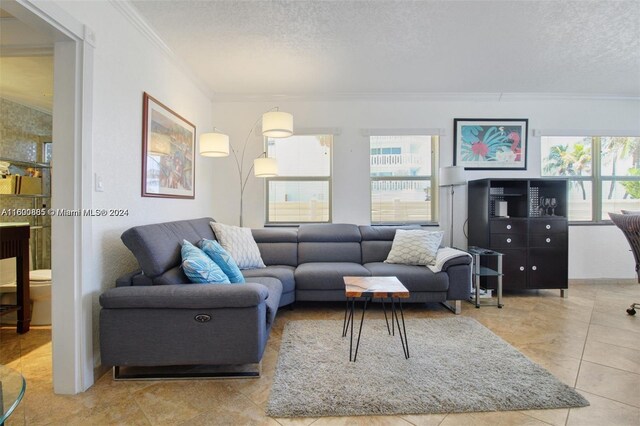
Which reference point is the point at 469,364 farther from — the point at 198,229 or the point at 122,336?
the point at 198,229

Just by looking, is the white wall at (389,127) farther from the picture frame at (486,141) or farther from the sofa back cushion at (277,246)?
the sofa back cushion at (277,246)

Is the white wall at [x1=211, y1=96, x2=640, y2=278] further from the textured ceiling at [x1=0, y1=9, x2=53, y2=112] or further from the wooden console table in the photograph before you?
the wooden console table

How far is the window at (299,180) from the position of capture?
3998mm

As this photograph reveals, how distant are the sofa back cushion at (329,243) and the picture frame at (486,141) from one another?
5.90 feet

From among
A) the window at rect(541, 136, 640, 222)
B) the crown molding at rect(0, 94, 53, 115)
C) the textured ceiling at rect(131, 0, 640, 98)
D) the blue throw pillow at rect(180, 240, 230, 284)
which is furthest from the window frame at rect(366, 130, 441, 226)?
the crown molding at rect(0, 94, 53, 115)

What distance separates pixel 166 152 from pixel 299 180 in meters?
1.74

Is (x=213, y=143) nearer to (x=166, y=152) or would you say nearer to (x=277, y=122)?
(x=166, y=152)

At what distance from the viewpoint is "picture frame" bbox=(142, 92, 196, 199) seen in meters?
2.40

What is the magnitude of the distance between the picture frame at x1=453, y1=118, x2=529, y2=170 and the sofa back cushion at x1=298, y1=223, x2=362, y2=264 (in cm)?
180

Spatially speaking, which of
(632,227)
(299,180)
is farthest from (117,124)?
(632,227)

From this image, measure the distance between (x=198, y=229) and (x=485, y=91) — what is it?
12.8 feet

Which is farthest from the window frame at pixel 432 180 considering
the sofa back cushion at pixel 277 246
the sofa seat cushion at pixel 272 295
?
the sofa seat cushion at pixel 272 295

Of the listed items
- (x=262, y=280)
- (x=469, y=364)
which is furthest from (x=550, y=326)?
(x=262, y=280)

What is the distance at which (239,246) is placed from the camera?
3.00 m
